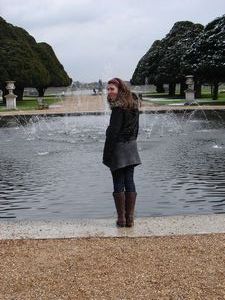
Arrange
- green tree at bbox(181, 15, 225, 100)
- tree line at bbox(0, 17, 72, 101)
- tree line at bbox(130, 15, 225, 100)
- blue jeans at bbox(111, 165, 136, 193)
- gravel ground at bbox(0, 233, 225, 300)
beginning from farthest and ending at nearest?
tree line at bbox(0, 17, 72, 101) < tree line at bbox(130, 15, 225, 100) < green tree at bbox(181, 15, 225, 100) < blue jeans at bbox(111, 165, 136, 193) < gravel ground at bbox(0, 233, 225, 300)

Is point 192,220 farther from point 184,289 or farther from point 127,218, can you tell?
point 184,289

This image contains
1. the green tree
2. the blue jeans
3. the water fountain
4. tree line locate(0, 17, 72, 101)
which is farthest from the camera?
tree line locate(0, 17, 72, 101)

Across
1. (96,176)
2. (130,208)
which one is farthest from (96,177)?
(130,208)

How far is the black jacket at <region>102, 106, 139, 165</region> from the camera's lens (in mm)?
6578

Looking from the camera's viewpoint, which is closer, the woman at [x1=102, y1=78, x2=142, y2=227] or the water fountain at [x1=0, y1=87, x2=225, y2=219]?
the woman at [x1=102, y1=78, x2=142, y2=227]

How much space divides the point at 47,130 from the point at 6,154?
29.0 ft

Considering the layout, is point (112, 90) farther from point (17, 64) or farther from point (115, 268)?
point (17, 64)

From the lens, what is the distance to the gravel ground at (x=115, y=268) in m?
4.79

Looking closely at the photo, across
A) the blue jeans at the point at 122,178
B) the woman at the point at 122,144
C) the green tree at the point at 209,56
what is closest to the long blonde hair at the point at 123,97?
the woman at the point at 122,144

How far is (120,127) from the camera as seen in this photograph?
6.64 m

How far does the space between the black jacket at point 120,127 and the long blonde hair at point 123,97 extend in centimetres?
5

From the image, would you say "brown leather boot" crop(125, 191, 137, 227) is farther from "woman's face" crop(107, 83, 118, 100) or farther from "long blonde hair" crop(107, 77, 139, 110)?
"woman's face" crop(107, 83, 118, 100)

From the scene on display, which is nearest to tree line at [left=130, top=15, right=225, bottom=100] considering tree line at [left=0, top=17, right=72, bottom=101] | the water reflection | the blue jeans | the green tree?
the green tree

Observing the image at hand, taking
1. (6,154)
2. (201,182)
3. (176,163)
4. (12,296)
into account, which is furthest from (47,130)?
(12,296)
